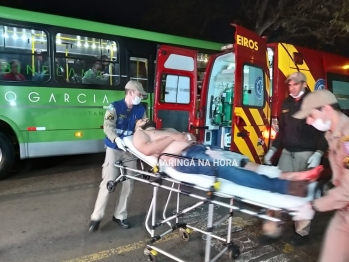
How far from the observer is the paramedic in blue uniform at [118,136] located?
151 inches

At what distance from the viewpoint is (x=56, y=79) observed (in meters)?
6.21

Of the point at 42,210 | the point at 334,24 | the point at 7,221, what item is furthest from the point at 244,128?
the point at 334,24

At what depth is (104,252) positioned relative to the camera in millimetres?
3420

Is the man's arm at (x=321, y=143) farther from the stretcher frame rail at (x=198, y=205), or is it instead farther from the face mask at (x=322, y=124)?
the face mask at (x=322, y=124)

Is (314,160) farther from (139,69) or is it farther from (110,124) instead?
(139,69)

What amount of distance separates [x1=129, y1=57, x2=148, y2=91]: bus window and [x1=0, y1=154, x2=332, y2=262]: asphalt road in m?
2.55

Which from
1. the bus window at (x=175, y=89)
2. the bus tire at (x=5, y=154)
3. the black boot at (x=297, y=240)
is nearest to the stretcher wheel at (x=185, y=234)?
the black boot at (x=297, y=240)

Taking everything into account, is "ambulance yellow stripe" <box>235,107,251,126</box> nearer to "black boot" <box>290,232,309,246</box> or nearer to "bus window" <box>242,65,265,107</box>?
"bus window" <box>242,65,265,107</box>

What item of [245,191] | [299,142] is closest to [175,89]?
[299,142]

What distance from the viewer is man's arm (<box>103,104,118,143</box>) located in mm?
3709

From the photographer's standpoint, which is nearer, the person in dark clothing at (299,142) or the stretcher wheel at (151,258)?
the stretcher wheel at (151,258)

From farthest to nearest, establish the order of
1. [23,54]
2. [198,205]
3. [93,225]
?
[23,54] → [93,225] → [198,205]

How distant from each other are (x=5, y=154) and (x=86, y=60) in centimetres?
228

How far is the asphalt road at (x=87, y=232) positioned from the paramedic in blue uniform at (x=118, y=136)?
0.21 metres
